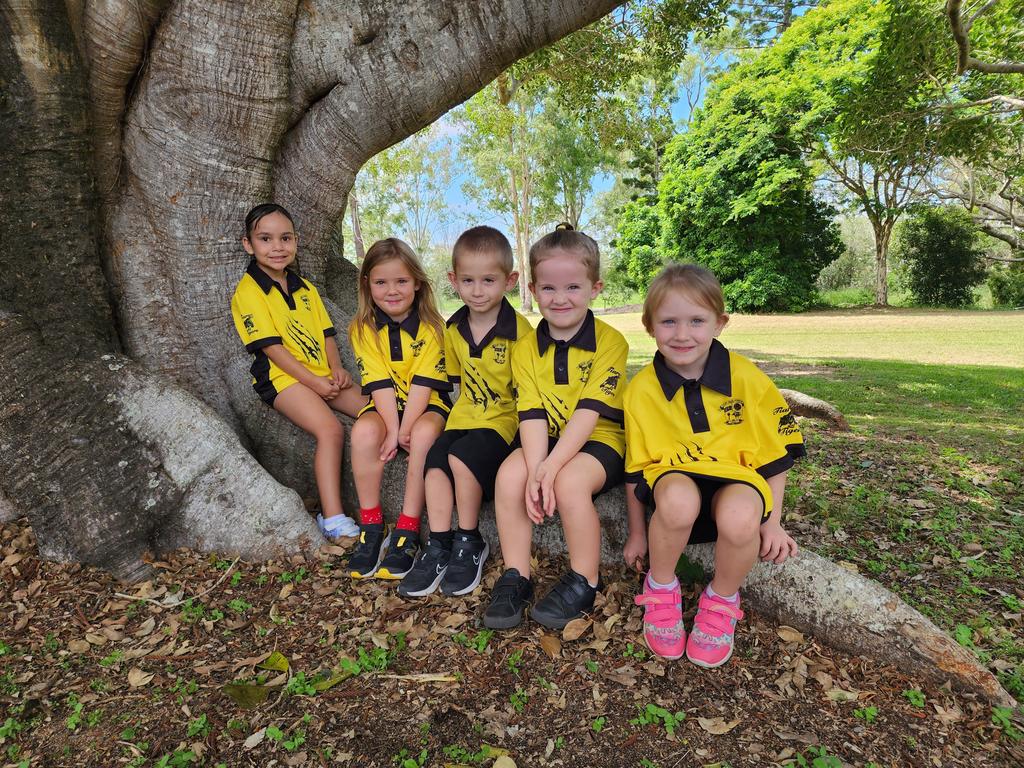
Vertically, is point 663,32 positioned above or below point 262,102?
above

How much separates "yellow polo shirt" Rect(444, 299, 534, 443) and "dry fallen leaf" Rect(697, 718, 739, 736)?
4.83ft

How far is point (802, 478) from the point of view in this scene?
448 centimetres

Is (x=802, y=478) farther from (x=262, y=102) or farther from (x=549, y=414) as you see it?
(x=262, y=102)

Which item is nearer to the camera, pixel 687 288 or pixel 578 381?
pixel 687 288

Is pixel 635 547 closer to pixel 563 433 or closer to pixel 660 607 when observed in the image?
pixel 660 607

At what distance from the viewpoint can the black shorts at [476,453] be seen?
112 inches

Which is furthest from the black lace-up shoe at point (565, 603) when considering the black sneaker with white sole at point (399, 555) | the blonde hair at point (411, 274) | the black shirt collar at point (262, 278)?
the black shirt collar at point (262, 278)

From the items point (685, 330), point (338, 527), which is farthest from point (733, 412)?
point (338, 527)

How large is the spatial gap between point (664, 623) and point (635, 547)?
392 mm

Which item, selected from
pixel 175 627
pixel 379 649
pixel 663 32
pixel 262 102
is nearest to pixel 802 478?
pixel 379 649

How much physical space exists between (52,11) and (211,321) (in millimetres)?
1660

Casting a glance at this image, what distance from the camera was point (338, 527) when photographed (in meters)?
3.31

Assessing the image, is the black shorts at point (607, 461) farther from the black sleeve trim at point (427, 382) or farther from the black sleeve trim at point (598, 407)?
the black sleeve trim at point (427, 382)

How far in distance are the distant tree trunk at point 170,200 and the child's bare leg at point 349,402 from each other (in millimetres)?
291
